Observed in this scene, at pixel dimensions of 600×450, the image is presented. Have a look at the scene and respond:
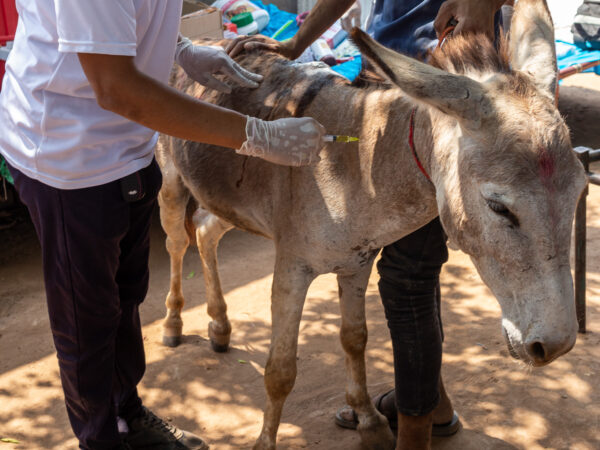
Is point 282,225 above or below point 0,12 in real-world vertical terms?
below

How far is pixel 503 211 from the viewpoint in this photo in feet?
6.52

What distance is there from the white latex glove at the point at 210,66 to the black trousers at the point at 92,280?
1.80 ft

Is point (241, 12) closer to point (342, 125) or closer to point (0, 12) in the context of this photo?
point (0, 12)

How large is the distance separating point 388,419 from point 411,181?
1.53 metres

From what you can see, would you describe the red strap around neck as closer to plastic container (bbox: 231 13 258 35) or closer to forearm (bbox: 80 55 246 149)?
forearm (bbox: 80 55 246 149)

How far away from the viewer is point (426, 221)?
2535 mm

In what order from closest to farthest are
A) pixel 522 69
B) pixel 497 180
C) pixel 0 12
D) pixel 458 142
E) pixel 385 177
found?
pixel 497 180
pixel 458 142
pixel 522 69
pixel 385 177
pixel 0 12

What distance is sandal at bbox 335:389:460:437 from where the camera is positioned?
328 centimetres

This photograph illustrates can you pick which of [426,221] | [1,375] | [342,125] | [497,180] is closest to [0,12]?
[1,375]

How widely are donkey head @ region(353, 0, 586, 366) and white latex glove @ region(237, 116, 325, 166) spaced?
19.4 inches

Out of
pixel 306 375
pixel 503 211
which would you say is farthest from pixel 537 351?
pixel 306 375

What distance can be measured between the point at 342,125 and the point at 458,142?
692 millimetres

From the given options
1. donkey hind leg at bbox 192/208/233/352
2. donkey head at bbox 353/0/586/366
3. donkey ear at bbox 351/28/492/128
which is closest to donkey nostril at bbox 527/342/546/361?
donkey head at bbox 353/0/586/366

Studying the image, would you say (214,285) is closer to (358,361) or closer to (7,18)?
(358,361)
